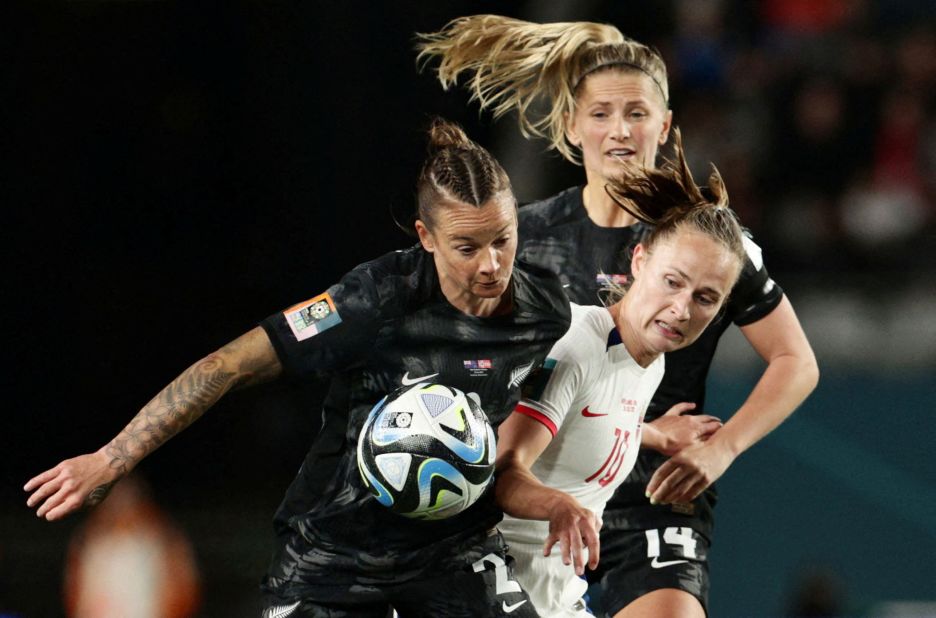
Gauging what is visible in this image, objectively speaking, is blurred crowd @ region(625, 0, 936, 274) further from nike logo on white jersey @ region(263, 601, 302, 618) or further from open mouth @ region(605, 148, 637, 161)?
nike logo on white jersey @ region(263, 601, 302, 618)

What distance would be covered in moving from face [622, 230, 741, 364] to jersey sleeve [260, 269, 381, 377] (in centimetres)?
79

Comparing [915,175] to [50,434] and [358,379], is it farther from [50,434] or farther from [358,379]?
[358,379]

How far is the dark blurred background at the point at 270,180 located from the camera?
27.7 feet

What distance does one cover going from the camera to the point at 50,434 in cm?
861

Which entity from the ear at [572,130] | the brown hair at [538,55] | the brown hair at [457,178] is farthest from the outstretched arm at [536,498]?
the brown hair at [538,55]

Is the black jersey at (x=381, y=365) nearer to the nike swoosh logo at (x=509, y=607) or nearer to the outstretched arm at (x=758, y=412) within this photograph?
the nike swoosh logo at (x=509, y=607)

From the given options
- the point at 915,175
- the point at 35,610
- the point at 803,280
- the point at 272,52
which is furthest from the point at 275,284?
the point at 915,175

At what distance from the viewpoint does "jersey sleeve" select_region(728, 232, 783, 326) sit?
15.7 ft

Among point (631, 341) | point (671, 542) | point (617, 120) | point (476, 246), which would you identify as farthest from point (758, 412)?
point (476, 246)

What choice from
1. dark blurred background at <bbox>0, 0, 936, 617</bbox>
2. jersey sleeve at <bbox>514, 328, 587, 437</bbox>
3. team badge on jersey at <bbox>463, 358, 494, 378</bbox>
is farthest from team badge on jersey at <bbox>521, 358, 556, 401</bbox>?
dark blurred background at <bbox>0, 0, 936, 617</bbox>

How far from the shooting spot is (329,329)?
383cm

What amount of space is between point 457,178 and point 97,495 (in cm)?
123

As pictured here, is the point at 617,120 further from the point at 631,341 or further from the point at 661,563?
the point at 661,563

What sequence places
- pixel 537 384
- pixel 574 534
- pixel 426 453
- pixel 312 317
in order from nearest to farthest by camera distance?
pixel 574 534 < pixel 426 453 < pixel 312 317 < pixel 537 384
